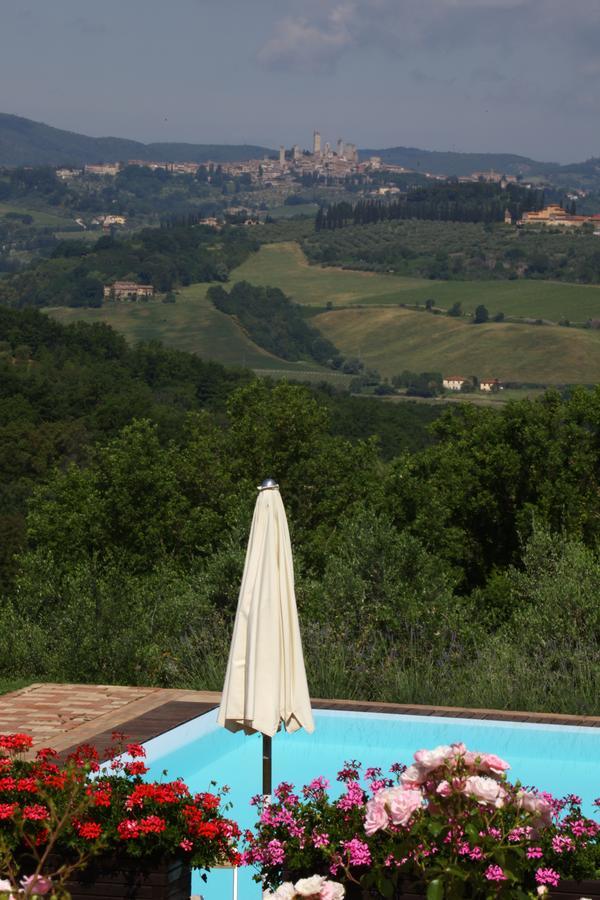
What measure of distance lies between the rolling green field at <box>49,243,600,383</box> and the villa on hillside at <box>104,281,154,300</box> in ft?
11.4

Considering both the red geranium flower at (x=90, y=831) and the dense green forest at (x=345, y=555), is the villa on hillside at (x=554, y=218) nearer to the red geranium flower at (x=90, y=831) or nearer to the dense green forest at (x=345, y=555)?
the dense green forest at (x=345, y=555)

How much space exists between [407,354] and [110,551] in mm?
101905

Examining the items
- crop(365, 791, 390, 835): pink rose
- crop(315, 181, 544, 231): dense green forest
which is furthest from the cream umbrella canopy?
crop(315, 181, 544, 231): dense green forest

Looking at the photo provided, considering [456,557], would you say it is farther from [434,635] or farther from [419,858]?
[419,858]

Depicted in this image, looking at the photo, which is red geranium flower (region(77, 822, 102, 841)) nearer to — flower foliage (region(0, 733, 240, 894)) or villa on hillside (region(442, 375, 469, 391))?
flower foliage (region(0, 733, 240, 894))

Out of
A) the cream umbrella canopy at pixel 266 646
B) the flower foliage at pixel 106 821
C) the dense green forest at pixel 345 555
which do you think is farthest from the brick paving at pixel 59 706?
the flower foliage at pixel 106 821

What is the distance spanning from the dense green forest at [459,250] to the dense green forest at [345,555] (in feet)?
379

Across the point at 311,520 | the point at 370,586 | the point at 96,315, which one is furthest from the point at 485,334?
the point at 370,586

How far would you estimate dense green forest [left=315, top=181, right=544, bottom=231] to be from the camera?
16825 centimetres

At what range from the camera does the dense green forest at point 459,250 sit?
142 m

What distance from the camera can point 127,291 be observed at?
134 m

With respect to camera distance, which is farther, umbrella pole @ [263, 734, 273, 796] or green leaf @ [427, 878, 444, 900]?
umbrella pole @ [263, 734, 273, 796]

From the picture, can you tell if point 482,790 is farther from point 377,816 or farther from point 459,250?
point 459,250

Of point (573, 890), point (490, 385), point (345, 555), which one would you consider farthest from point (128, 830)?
point (490, 385)
